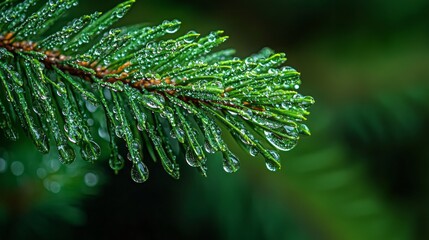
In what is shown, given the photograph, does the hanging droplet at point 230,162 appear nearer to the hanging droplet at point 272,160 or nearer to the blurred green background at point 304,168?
the hanging droplet at point 272,160

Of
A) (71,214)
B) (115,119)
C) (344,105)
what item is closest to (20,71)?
(115,119)

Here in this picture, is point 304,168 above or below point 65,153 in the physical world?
above

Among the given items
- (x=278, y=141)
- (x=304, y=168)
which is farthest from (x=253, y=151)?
(x=304, y=168)

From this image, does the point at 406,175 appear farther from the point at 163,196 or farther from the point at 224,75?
the point at 224,75

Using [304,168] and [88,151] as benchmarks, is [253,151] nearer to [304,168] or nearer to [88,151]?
[88,151]

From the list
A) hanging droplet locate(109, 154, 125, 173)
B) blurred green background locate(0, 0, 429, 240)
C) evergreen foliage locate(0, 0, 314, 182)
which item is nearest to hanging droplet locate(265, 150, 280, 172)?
evergreen foliage locate(0, 0, 314, 182)

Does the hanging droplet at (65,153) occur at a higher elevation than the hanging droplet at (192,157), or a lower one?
lower

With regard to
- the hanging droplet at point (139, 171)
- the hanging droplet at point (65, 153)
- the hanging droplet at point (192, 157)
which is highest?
the hanging droplet at point (192, 157)

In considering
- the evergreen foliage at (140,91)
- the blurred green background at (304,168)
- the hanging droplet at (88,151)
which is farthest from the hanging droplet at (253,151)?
the blurred green background at (304,168)
